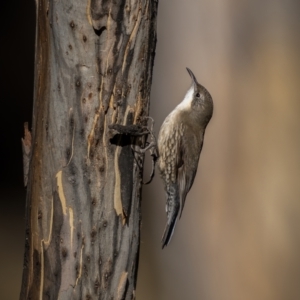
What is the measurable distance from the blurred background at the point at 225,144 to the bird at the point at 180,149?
0.62 meters

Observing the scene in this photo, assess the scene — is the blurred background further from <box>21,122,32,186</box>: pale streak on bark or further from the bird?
<box>21,122,32,186</box>: pale streak on bark

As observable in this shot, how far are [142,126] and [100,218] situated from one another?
32 cm

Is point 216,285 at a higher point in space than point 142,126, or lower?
lower

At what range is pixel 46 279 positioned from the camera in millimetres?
1691

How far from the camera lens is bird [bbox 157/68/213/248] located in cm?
231

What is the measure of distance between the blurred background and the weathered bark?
4.60ft

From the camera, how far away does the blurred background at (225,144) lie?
3.10 metres

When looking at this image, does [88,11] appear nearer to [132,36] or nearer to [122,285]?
[132,36]

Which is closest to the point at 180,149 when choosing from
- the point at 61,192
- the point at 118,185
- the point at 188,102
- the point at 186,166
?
the point at 186,166

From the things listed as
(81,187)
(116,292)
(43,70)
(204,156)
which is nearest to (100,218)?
(81,187)

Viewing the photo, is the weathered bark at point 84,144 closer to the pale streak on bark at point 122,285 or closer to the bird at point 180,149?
the pale streak on bark at point 122,285

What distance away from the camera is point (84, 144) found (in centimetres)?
166

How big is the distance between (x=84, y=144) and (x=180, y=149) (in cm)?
75

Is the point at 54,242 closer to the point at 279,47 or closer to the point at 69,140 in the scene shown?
the point at 69,140
